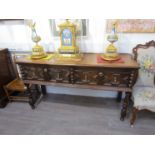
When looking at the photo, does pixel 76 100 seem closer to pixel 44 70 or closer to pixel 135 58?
pixel 44 70

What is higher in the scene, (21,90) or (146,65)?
(146,65)

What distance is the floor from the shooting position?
1.68 m

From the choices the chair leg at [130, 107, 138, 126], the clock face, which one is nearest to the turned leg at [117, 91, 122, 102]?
the chair leg at [130, 107, 138, 126]

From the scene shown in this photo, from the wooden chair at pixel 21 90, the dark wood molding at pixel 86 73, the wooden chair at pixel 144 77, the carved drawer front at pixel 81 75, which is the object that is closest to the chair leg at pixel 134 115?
the wooden chair at pixel 144 77

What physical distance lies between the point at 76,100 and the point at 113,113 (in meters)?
0.64

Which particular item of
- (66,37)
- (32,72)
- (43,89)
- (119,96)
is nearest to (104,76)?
(66,37)

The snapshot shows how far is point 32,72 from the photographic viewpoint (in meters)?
1.72

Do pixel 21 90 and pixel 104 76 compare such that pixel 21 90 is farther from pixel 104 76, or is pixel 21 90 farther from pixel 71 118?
pixel 104 76

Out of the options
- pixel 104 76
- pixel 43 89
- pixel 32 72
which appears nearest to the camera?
pixel 104 76

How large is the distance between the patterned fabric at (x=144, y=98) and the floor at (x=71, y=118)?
0.37m

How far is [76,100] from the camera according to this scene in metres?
2.24

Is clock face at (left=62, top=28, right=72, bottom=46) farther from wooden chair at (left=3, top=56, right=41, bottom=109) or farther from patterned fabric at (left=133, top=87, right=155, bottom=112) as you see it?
patterned fabric at (left=133, top=87, right=155, bottom=112)

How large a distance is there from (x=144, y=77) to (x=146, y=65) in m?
0.16

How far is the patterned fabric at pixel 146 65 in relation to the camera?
163 cm
